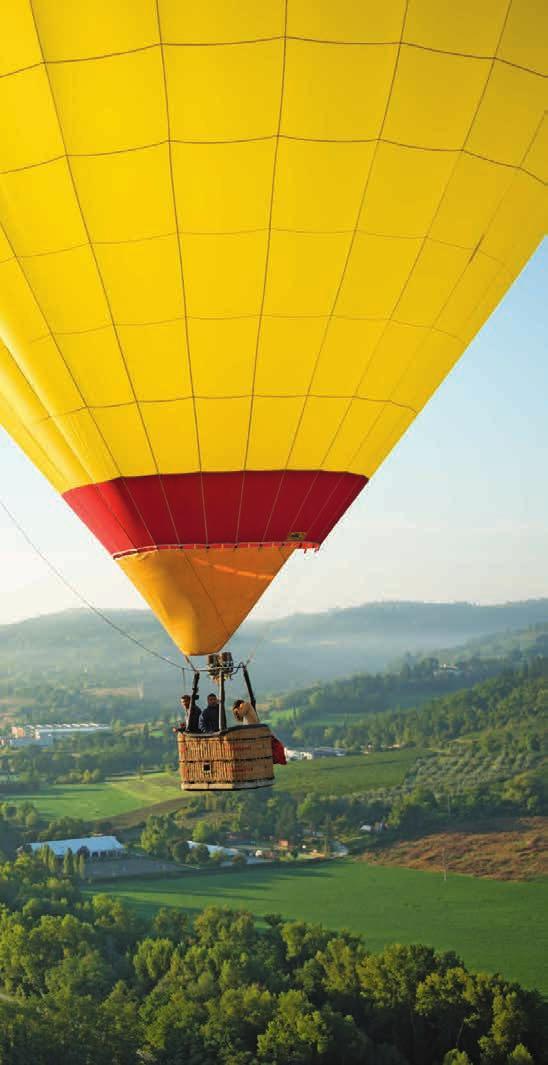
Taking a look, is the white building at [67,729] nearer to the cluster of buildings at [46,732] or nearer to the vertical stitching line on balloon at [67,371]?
the cluster of buildings at [46,732]

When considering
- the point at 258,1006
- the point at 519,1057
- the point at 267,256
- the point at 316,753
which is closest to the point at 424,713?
the point at 316,753

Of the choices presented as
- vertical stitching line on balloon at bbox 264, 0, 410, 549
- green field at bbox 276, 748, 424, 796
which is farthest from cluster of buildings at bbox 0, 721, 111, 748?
vertical stitching line on balloon at bbox 264, 0, 410, 549

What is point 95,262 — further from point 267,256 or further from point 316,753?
point 316,753

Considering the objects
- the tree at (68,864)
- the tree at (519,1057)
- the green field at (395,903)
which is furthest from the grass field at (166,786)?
the tree at (519,1057)

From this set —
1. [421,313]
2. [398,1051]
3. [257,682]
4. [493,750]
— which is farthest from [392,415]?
[257,682]

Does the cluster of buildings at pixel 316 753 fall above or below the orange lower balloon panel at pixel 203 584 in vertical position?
above

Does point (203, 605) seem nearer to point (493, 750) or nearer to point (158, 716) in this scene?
point (493, 750)
